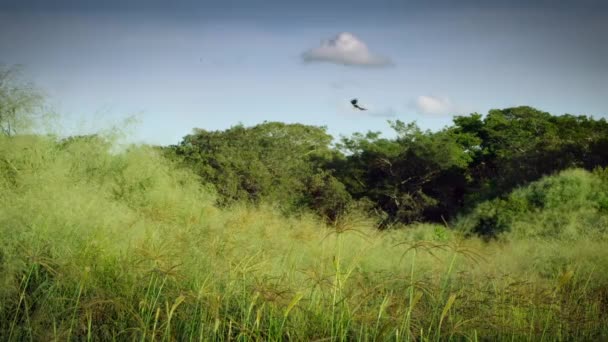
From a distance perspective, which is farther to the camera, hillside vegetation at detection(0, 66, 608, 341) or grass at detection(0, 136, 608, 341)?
hillside vegetation at detection(0, 66, 608, 341)

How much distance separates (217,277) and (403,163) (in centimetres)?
1583

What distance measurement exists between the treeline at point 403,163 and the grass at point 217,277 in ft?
19.5

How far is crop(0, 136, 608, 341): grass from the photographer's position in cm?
282

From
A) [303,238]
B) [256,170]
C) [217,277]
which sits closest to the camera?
[217,277]

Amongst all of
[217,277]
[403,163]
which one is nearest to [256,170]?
[403,163]

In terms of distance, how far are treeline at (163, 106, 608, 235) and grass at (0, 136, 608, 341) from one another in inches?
234

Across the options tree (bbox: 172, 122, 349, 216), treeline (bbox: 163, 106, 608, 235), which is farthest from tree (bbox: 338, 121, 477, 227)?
tree (bbox: 172, 122, 349, 216)

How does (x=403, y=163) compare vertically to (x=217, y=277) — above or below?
above

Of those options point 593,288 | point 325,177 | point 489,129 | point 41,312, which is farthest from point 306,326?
point 489,129

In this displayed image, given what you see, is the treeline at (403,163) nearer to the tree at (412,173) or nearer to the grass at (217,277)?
the tree at (412,173)

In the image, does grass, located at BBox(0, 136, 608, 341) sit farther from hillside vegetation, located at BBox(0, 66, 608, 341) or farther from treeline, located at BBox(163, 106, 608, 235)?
treeline, located at BBox(163, 106, 608, 235)

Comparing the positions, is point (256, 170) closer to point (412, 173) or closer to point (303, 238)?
point (412, 173)

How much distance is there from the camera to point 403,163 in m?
19.1

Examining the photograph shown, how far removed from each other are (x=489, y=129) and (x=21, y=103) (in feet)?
51.1
